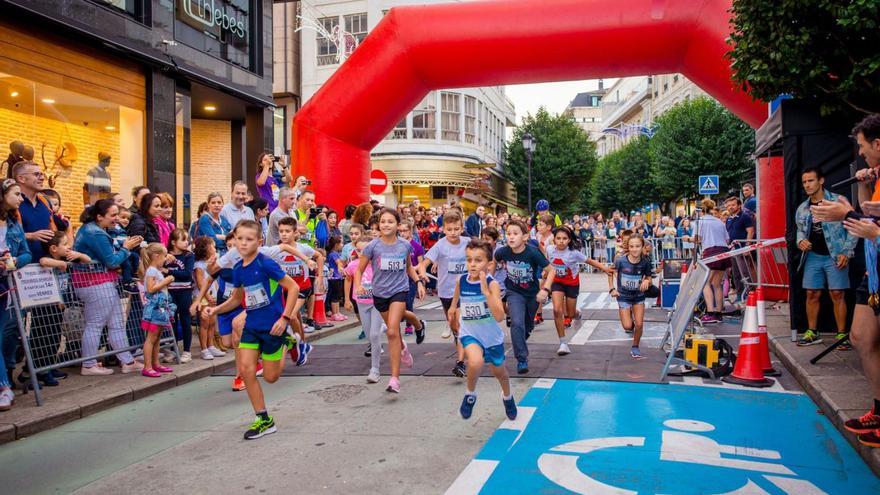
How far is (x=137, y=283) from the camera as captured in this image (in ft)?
26.3

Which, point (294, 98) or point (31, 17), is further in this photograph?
point (294, 98)

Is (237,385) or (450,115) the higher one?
(450,115)

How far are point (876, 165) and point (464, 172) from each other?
3327 cm

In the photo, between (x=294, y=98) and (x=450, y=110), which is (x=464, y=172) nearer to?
(x=450, y=110)

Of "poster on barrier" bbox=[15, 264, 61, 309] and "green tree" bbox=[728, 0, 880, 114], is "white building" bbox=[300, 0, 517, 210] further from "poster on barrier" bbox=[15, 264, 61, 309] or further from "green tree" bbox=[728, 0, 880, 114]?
"poster on barrier" bbox=[15, 264, 61, 309]

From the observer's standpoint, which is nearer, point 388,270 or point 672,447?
point 672,447

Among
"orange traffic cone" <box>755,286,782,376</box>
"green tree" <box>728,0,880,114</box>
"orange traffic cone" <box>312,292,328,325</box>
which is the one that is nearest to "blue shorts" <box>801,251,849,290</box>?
"orange traffic cone" <box>755,286,782,376</box>

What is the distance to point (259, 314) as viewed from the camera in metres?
5.58

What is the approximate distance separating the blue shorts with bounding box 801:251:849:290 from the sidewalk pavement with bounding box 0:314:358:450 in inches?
282

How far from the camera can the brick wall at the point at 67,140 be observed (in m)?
11.1

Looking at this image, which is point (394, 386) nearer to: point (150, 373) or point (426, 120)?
point (150, 373)

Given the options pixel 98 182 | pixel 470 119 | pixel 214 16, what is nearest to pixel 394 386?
pixel 98 182

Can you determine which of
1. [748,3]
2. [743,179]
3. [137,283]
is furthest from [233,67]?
[743,179]

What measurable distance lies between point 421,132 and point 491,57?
23671 millimetres
